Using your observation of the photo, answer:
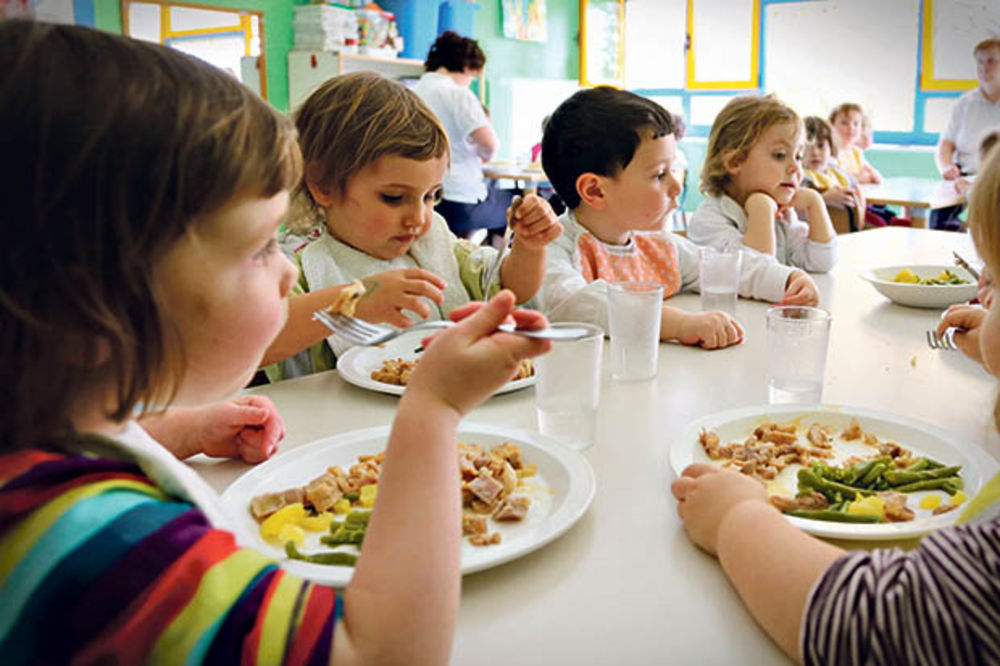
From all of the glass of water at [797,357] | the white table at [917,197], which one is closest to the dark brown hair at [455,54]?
the white table at [917,197]

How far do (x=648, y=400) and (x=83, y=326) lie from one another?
0.86m

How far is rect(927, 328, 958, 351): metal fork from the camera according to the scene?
1.40 metres

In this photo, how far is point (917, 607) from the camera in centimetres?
58

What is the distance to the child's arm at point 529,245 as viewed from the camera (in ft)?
5.32

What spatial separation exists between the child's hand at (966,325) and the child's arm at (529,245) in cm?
72

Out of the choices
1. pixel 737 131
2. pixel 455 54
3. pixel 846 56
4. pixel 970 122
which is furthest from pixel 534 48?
pixel 737 131

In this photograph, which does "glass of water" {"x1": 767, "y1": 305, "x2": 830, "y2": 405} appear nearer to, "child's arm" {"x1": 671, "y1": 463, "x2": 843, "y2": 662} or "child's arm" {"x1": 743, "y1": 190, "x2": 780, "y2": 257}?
"child's arm" {"x1": 671, "y1": 463, "x2": 843, "y2": 662}

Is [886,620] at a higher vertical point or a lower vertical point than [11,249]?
lower

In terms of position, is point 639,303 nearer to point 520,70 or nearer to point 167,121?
point 167,121

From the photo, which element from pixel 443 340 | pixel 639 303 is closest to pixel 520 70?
pixel 639 303

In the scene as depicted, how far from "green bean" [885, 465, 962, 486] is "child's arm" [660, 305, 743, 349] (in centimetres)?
60

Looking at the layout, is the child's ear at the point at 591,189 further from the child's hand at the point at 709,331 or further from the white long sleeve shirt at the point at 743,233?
the child's hand at the point at 709,331

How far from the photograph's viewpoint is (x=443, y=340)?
0.68m

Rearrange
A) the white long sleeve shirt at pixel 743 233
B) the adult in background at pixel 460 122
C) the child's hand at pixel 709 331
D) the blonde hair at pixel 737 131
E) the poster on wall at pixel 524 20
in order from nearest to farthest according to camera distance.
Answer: the child's hand at pixel 709 331
the white long sleeve shirt at pixel 743 233
the blonde hair at pixel 737 131
the adult in background at pixel 460 122
the poster on wall at pixel 524 20
